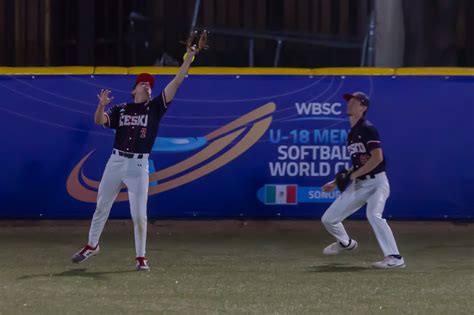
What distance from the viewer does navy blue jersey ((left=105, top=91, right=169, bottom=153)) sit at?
9.55m

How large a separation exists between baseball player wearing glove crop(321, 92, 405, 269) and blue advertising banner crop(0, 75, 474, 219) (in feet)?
6.66

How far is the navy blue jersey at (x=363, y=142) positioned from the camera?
381 inches

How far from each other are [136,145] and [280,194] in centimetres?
294

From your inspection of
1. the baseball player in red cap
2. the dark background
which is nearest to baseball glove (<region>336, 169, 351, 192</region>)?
the baseball player in red cap

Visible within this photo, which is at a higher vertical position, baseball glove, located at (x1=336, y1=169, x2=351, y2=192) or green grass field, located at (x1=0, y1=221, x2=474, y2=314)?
baseball glove, located at (x1=336, y1=169, x2=351, y2=192)

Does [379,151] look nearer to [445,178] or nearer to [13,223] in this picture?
[445,178]

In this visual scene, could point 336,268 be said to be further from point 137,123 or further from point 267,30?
point 267,30

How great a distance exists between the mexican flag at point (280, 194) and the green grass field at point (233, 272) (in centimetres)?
35

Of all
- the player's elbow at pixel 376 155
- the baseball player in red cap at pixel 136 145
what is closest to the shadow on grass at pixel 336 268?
the player's elbow at pixel 376 155

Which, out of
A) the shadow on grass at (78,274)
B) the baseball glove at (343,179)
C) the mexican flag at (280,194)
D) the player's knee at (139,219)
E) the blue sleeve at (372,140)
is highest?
the blue sleeve at (372,140)

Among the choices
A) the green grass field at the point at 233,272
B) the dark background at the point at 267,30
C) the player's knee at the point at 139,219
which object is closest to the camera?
the green grass field at the point at 233,272

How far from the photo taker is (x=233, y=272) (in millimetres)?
9578

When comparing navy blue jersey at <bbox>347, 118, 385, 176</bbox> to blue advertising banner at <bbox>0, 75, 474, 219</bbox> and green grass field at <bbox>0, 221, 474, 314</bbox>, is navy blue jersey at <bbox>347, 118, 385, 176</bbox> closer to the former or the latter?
green grass field at <bbox>0, 221, 474, 314</bbox>

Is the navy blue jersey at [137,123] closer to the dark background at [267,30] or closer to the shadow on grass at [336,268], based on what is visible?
the shadow on grass at [336,268]
